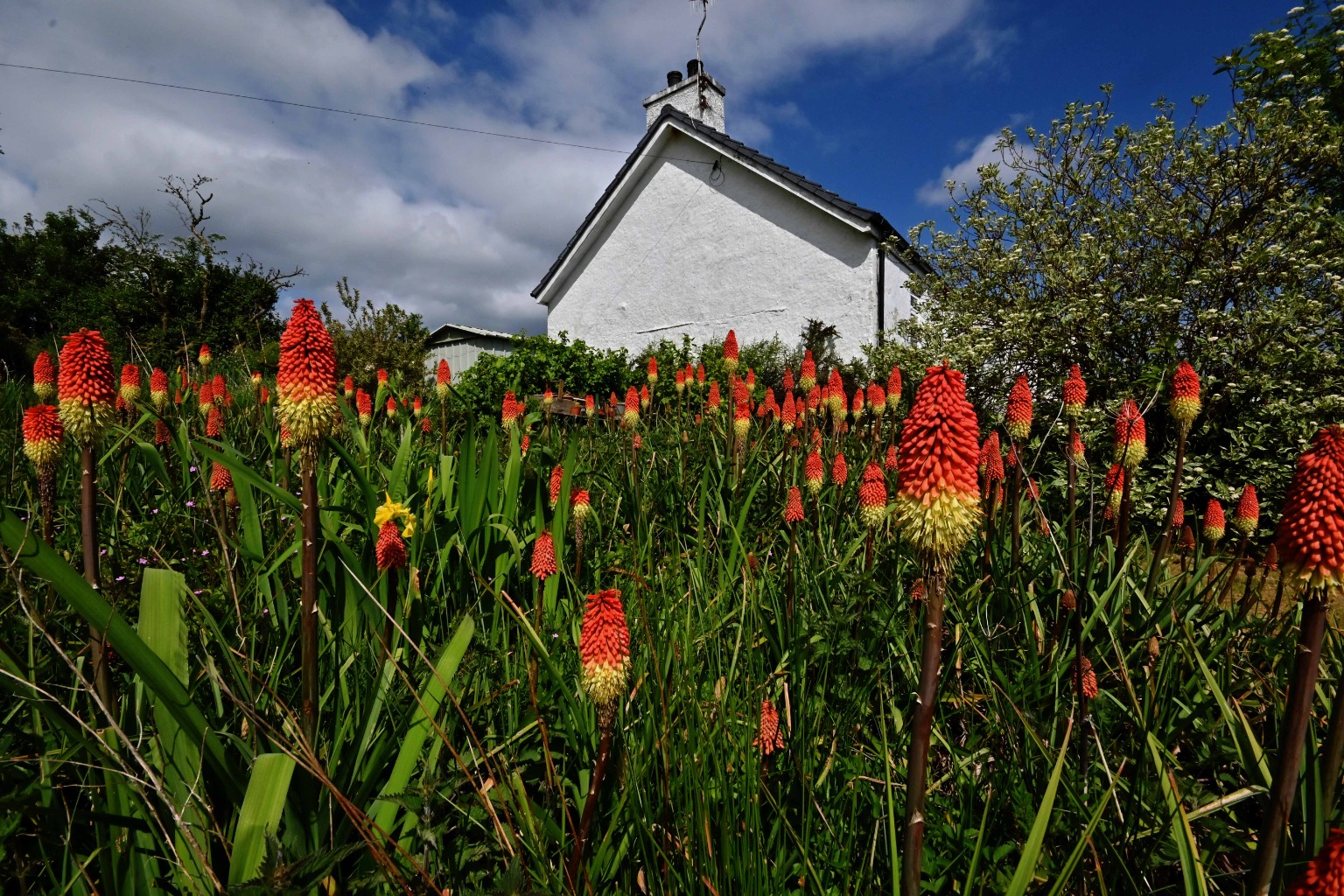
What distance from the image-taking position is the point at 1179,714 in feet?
6.98

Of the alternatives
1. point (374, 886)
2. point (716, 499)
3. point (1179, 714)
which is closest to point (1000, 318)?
point (716, 499)

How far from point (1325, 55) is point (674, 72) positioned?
15.8 metres

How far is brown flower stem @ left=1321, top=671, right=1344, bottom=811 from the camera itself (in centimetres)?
111

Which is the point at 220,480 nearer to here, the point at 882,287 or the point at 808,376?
the point at 808,376

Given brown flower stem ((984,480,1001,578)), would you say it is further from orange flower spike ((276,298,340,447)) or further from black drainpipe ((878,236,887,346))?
black drainpipe ((878,236,887,346))

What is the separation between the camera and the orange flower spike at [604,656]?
1315mm

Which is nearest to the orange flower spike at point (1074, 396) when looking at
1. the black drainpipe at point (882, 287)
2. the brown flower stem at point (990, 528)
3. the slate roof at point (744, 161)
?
the brown flower stem at point (990, 528)

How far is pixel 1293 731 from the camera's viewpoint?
1.04 metres

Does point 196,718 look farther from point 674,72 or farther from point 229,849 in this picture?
point 674,72

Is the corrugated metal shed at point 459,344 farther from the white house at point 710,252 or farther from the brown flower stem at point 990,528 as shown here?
the brown flower stem at point 990,528

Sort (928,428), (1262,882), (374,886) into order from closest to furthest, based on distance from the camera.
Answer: (1262,882) → (928,428) → (374,886)

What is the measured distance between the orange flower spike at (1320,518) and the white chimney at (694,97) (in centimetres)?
1989

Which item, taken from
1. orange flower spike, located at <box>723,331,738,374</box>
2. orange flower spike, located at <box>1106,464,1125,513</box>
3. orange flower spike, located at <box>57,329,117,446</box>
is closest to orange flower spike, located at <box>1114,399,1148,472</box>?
orange flower spike, located at <box>1106,464,1125,513</box>

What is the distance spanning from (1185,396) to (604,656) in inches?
100
